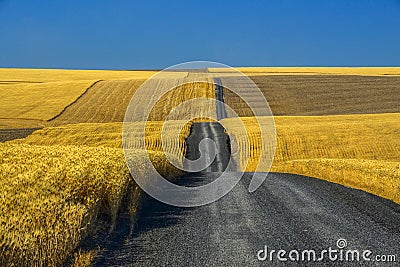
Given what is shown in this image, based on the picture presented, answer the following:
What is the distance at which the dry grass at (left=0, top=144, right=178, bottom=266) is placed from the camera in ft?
20.6

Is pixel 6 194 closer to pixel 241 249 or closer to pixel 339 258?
pixel 241 249

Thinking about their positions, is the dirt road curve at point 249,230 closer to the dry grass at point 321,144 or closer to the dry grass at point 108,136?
the dry grass at point 321,144

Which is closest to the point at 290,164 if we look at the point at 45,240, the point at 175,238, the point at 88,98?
the point at 175,238

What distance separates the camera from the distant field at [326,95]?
65.8 meters

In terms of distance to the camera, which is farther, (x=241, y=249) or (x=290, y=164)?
(x=290, y=164)

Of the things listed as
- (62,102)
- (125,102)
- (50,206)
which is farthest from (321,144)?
(62,102)

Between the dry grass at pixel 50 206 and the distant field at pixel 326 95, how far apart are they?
2046 inches

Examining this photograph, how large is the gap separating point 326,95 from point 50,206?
71347mm

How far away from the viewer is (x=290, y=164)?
3005 cm

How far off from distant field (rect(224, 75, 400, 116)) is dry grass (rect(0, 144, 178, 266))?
171 ft

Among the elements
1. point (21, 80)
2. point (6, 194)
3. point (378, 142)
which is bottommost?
point (6, 194)

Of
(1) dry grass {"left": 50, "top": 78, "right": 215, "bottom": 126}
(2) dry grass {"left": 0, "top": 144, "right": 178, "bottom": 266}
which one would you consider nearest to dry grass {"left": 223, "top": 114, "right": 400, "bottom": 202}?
(1) dry grass {"left": 50, "top": 78, "right": 215, "bottom": 126}

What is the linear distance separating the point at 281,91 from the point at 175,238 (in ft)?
231

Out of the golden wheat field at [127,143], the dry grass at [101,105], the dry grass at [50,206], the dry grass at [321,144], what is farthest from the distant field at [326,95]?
the dry grass at [50,206]
